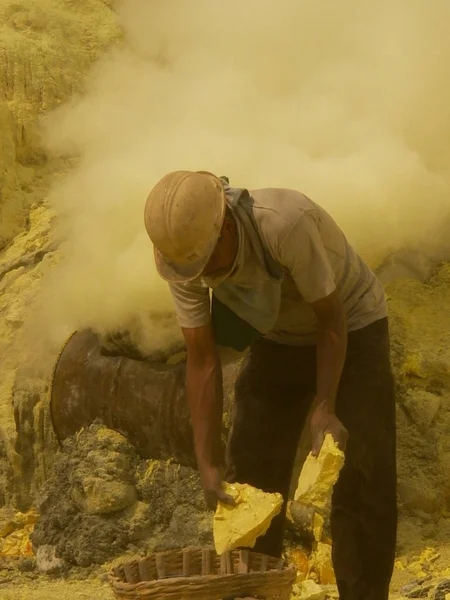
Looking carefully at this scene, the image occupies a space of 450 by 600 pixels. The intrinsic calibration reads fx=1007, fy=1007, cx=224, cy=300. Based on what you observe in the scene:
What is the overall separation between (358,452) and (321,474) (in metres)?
0.41

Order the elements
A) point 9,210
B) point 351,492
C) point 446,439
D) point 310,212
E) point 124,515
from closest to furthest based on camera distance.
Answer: point 310,212, point 351,492, point 446,439, point 124,515, point 9,210

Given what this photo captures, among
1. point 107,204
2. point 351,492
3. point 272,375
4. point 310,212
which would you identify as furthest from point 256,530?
point 107,204

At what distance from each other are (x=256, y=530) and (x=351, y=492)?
43 centimetres

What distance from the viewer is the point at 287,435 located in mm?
3660

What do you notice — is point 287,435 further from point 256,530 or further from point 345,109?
point 345,109

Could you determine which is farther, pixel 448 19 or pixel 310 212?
pixel 448 19

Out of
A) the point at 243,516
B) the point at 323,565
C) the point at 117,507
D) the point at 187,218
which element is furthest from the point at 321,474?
the point at 117,507

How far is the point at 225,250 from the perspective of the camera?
3061 millimetres

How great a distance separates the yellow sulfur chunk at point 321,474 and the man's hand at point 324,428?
0.02 m

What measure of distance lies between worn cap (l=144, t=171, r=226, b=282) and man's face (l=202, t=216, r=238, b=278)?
58 mm

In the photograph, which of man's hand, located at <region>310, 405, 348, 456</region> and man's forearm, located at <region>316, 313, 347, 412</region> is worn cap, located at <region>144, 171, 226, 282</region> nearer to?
man's forearm, located at <region>316, 313, 347, 412</region>

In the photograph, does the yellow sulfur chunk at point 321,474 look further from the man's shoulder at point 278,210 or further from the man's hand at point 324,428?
the man's shoulder at point 278,210

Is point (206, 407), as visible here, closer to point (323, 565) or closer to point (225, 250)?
point (225, 250)

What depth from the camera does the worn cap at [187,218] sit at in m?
2.95
